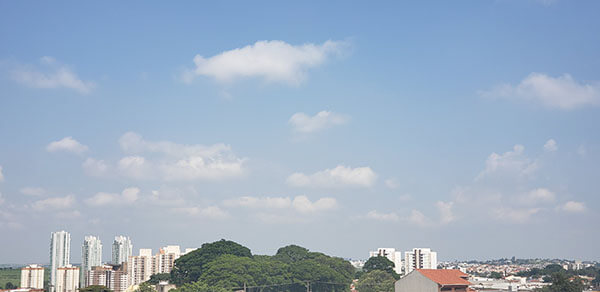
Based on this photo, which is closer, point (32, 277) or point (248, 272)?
point (248, 272)

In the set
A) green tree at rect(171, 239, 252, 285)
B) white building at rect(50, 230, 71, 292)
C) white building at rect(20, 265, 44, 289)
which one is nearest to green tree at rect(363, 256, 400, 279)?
green tree at rect(171, 239, 252, 285)

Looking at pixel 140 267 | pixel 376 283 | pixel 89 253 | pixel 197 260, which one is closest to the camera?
pixel 376 283

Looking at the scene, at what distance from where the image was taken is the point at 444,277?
46.2 metres

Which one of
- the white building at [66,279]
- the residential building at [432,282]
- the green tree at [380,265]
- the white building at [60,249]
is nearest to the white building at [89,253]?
the white building at [60,249]

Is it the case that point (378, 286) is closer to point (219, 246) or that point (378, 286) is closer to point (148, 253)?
point (219, 246)

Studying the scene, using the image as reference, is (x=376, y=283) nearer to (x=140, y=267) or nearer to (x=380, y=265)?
(x=380, y=265)

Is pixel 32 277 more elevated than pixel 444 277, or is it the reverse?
pixel 444 277

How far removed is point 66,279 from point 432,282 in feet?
162

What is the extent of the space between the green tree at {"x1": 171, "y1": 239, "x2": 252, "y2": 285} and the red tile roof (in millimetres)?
23636

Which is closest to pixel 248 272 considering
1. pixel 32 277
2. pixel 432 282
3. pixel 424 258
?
pixel 432 282

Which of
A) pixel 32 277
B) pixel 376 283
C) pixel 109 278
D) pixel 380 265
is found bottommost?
pixel 109 278

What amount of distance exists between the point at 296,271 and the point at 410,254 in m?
71.6

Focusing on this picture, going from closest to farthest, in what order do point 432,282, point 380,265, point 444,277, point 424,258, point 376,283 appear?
1. point 432,282
2. point 444,277
3. point 376,283
4. point 380,265
5. point 424,258

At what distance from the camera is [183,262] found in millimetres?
61219
